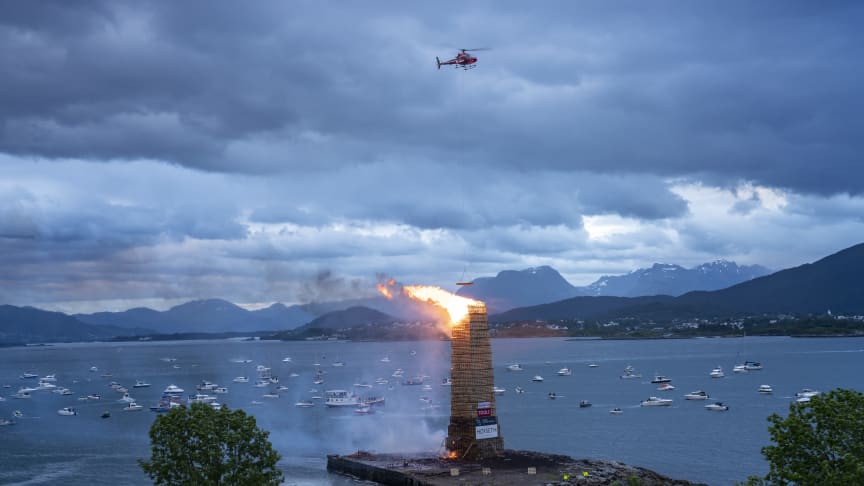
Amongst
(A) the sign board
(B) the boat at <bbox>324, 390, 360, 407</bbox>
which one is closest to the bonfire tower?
(A) the sign board

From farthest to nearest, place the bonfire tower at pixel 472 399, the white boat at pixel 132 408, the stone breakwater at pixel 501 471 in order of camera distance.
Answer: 1. the white boat at pixel 132 408
2. the bonfire tower at pixel 472 399
3. the stone breakwater at pixel 501 471

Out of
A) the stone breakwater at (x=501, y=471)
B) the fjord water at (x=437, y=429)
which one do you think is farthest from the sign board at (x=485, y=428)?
the fjord water at (x=437, y=429)

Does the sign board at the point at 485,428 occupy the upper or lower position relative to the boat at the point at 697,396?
upper

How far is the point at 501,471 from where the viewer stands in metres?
62.2

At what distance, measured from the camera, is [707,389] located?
161m

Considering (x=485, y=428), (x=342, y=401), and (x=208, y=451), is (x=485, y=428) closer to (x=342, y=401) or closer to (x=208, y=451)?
(x=208, y=451)

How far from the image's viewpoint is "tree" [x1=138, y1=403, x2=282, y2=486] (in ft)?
135

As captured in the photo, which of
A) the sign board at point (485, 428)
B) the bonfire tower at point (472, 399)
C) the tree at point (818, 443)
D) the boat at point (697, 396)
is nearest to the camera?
the tree at point (818, 443)

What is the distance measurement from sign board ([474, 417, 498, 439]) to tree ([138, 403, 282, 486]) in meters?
27.9

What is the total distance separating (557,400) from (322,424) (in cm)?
4746

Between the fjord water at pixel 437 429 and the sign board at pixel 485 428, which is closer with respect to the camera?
the sign board at pixel 485 428

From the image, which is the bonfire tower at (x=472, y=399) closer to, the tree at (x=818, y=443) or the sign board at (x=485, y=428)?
the sign board at (x=485, y=428)

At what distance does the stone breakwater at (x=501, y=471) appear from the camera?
59.0 meters

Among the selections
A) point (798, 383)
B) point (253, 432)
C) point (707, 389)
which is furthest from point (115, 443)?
point (798, 383)
